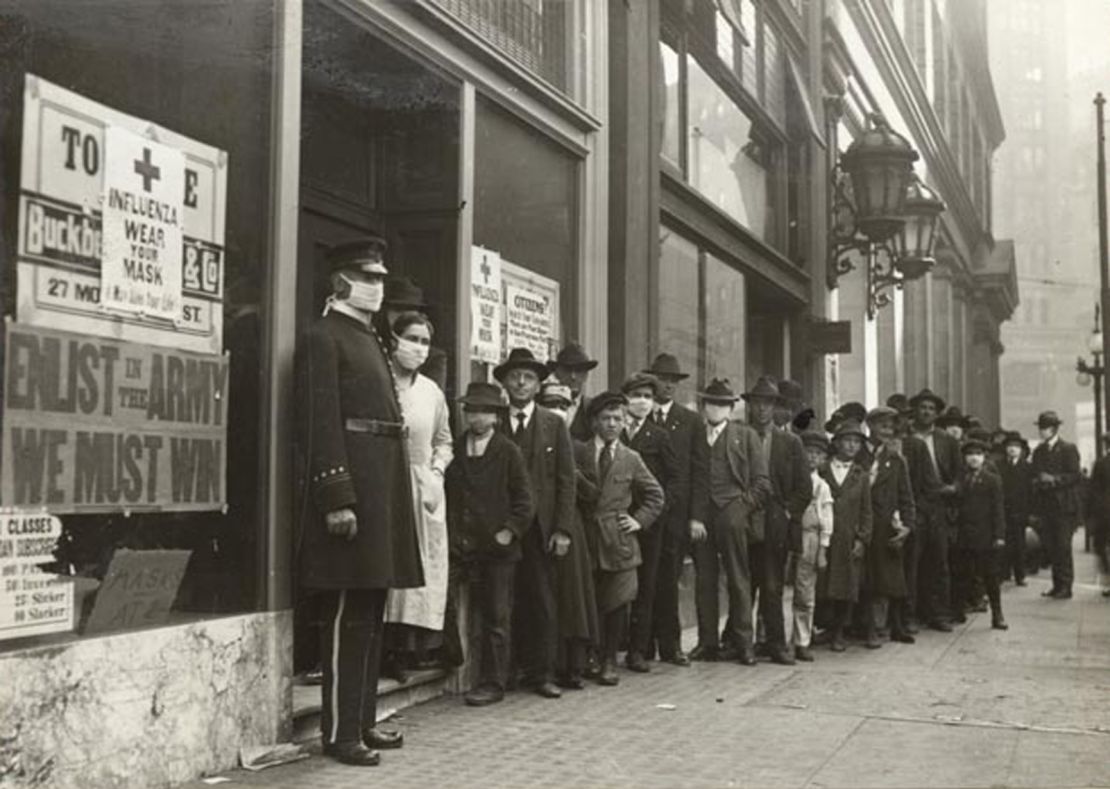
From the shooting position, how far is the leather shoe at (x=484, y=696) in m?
7.26

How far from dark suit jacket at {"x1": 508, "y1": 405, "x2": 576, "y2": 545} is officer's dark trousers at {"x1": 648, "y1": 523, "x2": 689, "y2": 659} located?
152 cm

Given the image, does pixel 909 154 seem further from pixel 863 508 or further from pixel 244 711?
pixel 244 711

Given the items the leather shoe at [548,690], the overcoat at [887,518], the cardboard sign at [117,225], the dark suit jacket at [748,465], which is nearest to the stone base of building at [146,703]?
the cardboard sign at [117,225]

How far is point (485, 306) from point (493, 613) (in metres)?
2.17

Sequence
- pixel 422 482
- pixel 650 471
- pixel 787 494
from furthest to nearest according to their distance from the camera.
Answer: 1. pixel 787 494
2. pixel 650 471
3. pixel 422 482

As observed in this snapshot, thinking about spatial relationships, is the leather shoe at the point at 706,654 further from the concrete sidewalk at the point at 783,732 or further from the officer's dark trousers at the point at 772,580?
the officer's dark trousers at the point at 772,580

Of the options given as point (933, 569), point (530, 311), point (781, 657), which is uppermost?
point (530, 311)

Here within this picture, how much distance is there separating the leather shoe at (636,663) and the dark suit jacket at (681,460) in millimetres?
843

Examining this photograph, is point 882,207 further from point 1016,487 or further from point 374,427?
point 374,427

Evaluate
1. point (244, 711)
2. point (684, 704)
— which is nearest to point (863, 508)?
point (684, 704)

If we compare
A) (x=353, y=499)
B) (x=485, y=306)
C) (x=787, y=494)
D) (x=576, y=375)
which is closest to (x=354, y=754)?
(x=353, y=499)

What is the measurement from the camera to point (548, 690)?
7574mm

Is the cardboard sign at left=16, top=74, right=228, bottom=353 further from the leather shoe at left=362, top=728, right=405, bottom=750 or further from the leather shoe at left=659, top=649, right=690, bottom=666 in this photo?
the leather shoe at left=659, top=649, right=690, bottom=666

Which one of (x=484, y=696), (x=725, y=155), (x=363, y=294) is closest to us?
(x=363, y=294)
